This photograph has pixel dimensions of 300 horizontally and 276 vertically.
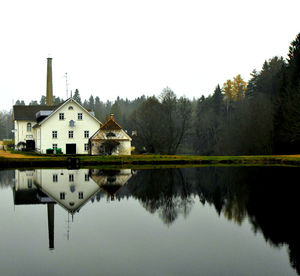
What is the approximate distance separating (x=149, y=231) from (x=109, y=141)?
38.3m

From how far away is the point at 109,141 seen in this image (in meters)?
49.2

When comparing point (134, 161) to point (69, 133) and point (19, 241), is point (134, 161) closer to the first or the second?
point (69, 133)

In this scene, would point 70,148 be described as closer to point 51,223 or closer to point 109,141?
point 109,141

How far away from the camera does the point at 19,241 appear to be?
10445mm

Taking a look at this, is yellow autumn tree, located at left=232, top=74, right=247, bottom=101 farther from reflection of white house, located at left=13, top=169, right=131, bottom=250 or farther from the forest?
reflection of white house, located at left=13, top=169, right=131, bottom=250

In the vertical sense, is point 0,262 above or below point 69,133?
below

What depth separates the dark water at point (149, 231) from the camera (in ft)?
27.6

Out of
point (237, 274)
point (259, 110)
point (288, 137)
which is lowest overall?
point (237, 274)

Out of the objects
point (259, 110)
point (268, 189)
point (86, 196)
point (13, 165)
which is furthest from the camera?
point (259, 110)

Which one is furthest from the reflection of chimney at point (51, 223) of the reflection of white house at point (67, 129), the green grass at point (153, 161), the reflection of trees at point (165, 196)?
the reflection of white house at point (67, 129)


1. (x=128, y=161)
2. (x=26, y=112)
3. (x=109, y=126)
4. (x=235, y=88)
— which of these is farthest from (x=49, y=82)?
(x=235, y=88)

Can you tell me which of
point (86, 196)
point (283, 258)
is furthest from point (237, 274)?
point (86, 196)

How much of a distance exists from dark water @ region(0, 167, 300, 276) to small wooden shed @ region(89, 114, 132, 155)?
96.2ft

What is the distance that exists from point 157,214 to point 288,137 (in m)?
40.7
